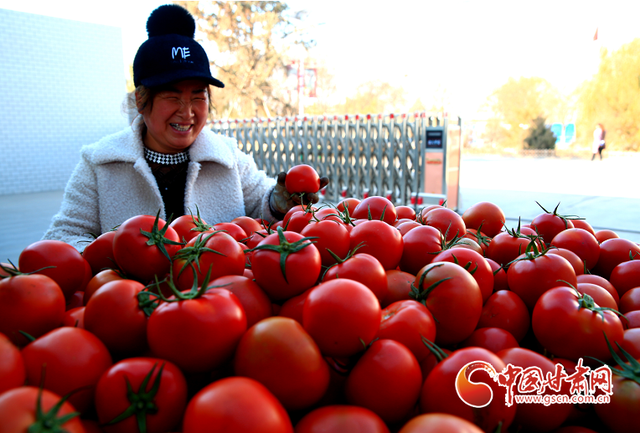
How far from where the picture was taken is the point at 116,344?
871 mm

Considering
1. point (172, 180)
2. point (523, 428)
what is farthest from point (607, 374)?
point (172, 180)

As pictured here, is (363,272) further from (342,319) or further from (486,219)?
(486,219)

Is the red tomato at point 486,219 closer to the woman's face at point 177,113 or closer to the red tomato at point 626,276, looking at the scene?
the red tomato at point 626,276

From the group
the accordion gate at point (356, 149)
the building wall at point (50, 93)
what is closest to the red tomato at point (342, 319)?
the accordion gate at point (356, 149)

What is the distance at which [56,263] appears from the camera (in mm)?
1104

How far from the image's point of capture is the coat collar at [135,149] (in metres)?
2.29

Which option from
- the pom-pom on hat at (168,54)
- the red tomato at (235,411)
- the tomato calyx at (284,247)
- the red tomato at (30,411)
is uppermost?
the pom-pom on hat at (168,54)

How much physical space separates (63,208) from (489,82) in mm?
39021

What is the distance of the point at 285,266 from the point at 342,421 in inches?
13.8

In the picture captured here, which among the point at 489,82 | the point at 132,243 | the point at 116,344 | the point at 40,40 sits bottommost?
the point at 116,344

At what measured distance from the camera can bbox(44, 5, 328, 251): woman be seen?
2088 millimetres

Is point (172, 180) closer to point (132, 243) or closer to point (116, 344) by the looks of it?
point (132, 243)

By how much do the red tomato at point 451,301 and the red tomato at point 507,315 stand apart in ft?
0.31

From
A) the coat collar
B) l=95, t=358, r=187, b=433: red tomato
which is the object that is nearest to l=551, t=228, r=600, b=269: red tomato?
l=95, t=358, r=187, b=433: red tomato
